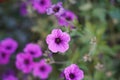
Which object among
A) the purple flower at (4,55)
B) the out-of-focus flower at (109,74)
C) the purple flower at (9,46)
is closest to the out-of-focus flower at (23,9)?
the purple flower at (9,46)

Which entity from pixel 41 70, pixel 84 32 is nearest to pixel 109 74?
pixel 84 32

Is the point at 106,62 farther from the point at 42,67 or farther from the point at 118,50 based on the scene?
the point at 42,67

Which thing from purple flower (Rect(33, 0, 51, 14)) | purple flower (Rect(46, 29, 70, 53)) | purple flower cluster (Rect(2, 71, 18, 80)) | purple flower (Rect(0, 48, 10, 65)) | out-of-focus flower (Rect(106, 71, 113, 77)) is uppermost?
purple flower (Rect(46, 29, 70, 53))

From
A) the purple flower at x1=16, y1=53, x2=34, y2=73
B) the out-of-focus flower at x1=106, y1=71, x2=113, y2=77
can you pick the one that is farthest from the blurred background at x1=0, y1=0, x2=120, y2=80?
the purple flower at x1=16, y1=53, x2=34, y2=73

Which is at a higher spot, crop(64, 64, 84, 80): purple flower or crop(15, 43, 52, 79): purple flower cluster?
crop(64, 64, 84, 80): purple flower

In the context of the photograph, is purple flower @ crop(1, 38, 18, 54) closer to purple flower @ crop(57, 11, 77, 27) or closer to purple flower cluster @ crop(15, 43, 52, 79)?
purple flower cluster @ crop(15, 43, 52, 79)

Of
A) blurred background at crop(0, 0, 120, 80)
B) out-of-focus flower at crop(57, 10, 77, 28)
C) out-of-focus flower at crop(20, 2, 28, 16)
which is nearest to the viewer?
out-of-focus flower at crop(57, 10, 77, 28)

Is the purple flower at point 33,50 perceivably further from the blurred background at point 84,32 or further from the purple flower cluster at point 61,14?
the purple flower cluster at point 61,14

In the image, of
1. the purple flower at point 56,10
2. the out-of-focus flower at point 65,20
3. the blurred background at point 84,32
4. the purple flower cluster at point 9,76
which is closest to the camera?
the purple flower at point 56,10

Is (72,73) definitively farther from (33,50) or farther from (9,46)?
(9,46)
